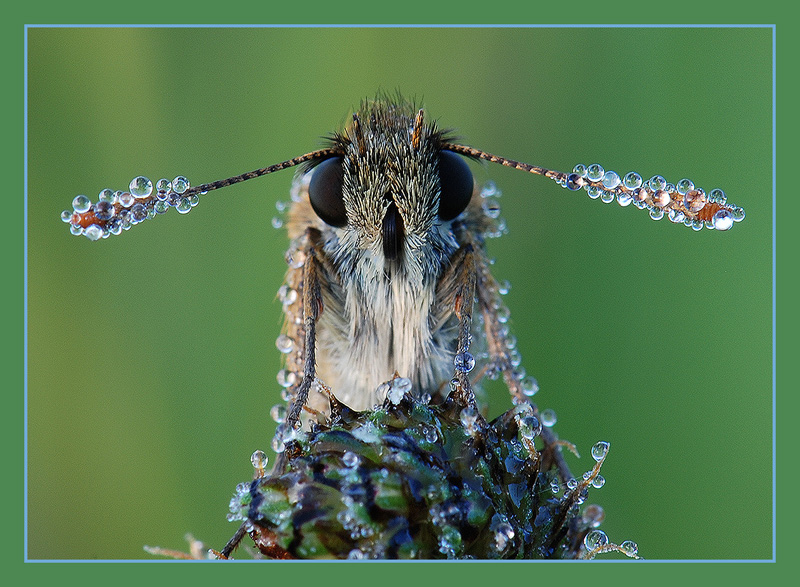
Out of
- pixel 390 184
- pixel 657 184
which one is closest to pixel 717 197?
pixel 657 184

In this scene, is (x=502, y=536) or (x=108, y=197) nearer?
(x=502, y=536)

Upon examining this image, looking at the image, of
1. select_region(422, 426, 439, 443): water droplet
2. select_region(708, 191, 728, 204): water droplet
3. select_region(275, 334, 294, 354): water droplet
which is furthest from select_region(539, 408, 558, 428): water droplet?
select_region(275, 334, 294, 354): water droplet

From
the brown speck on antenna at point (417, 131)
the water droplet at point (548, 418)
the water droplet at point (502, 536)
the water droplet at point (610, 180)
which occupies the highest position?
the brown speck on antenna at point (417, 131)

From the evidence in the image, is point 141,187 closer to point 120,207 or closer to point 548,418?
point 120,207

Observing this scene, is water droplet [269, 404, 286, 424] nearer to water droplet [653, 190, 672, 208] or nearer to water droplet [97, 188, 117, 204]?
water droplet [97, 188, 117, 204]

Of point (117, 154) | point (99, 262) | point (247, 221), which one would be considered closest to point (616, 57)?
point (247, 221)

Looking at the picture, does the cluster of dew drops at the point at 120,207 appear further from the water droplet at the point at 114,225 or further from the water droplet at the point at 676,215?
the water droplet at the point at 676,215

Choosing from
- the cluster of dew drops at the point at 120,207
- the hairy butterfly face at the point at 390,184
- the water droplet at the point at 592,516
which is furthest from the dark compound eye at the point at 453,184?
the water droplet at the point at 592,516

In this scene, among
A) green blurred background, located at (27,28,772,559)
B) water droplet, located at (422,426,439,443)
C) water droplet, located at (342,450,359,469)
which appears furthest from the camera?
green blurred background, located at (27,28,772,559)
